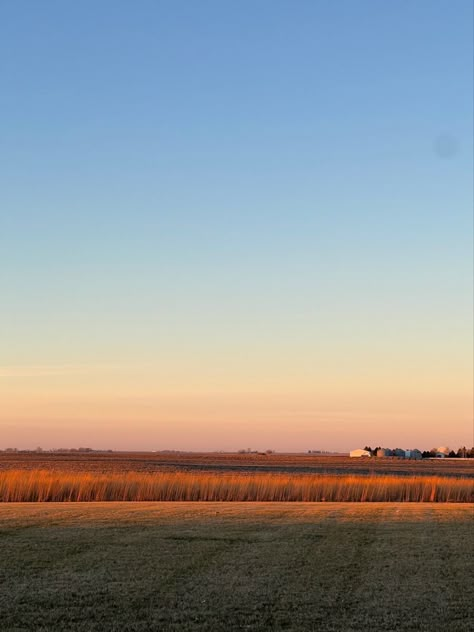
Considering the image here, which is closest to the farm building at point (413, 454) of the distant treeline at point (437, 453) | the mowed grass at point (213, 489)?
the distant treeline at point (437, 453)

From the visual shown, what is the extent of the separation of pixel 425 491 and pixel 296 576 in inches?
796

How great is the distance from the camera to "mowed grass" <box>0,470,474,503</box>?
27.4m

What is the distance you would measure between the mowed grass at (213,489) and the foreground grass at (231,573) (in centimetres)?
966

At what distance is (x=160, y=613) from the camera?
870 centimetres

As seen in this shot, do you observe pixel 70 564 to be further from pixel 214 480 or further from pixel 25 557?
pixel 214 480

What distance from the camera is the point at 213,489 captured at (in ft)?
94.4

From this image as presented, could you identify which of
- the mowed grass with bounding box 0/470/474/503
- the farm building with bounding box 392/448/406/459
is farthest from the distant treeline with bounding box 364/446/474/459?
the mowed grass with bounding box 0/470/474/503

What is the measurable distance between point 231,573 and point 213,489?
17927 millimetres

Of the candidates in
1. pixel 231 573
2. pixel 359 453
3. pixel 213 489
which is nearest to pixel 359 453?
pixel 359 453

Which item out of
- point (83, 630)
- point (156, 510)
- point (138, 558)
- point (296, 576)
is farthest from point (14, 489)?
point (83, 630)

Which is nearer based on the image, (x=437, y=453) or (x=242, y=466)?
(x=242, y=466)

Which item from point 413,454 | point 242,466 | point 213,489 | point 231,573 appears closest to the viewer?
point 231,573

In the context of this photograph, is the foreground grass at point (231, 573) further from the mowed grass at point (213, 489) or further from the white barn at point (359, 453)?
the white barn at point (359, 453)

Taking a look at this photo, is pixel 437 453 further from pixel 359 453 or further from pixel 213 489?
pixel 213 489
